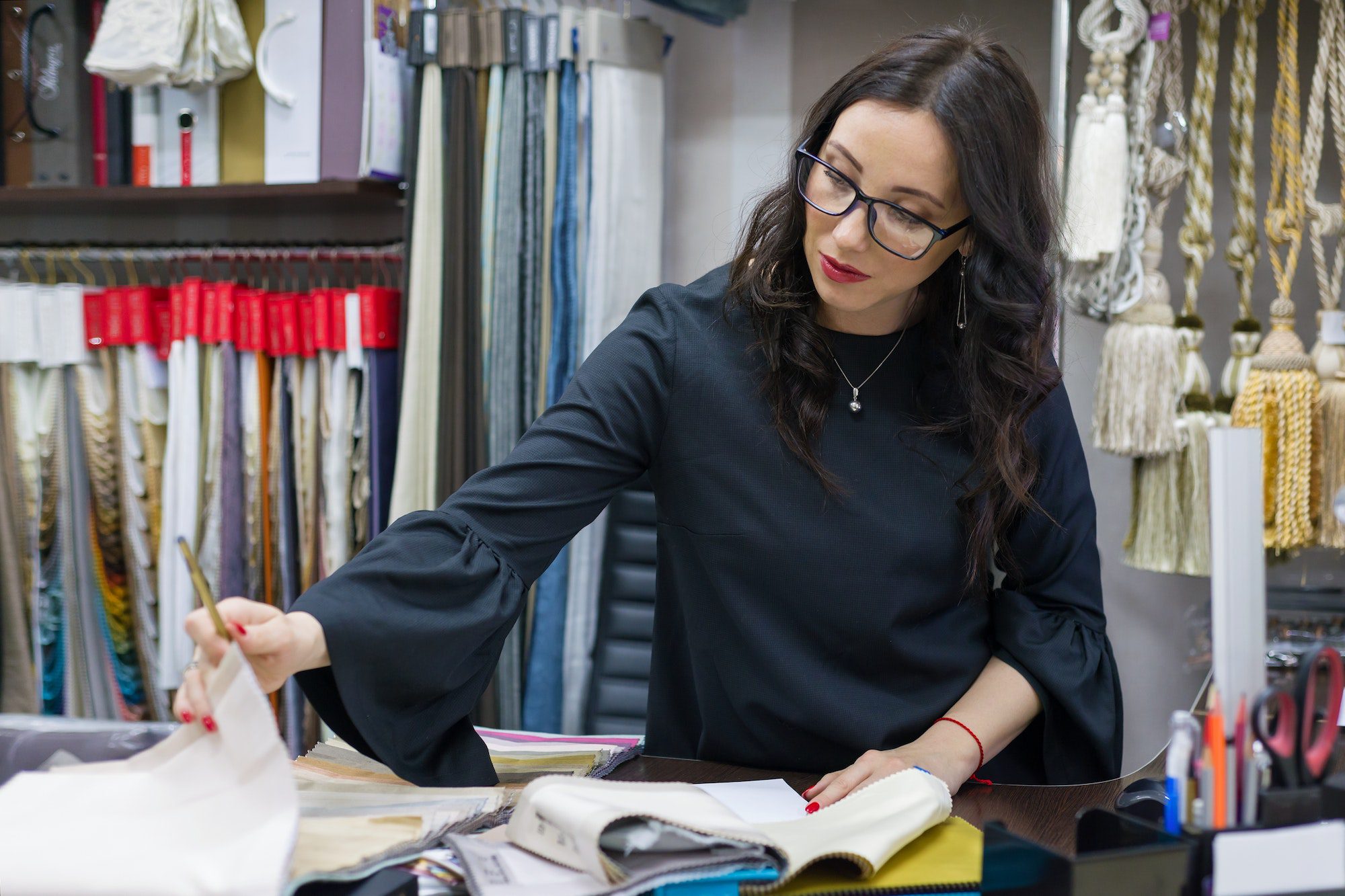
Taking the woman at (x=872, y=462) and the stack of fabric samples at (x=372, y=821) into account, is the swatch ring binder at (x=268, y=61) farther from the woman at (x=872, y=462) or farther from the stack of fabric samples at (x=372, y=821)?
the stack of fabric samples at (x=372, y=821)

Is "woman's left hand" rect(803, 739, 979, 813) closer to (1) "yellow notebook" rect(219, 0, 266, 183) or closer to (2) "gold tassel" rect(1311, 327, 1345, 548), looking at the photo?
(2) "gold tassel" rect(1311, 327, 1345, 548)

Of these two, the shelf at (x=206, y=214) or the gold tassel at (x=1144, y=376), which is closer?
the gold tassel at (x=1144, y=376)

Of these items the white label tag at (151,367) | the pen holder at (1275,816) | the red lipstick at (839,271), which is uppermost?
the red lipstick at (839,271)

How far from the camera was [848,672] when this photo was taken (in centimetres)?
123

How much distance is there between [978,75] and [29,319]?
208 centimetres

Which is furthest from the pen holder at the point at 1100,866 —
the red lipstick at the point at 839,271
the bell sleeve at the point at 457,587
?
the red lipstick at the point at 839,271

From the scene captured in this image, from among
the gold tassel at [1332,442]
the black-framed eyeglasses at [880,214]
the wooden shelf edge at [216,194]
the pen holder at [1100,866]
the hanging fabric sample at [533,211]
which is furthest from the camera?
the wooden shelf edge at [216,194]

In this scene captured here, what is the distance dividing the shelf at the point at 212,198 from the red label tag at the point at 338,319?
208 mm

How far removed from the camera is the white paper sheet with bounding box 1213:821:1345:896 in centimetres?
66

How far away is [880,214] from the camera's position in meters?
1.13

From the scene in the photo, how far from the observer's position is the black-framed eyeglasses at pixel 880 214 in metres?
1.12

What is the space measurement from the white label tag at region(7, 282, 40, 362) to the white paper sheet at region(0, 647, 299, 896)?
195cm

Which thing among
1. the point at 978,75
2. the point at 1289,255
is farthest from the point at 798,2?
the point at 978,75

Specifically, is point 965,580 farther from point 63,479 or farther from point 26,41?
point 26,41
